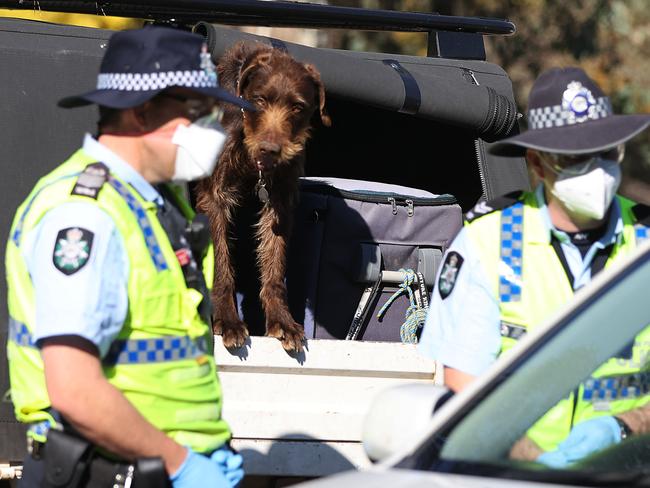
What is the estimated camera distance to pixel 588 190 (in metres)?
3.20

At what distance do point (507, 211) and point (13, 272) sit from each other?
1.27m

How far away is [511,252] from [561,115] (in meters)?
0.39

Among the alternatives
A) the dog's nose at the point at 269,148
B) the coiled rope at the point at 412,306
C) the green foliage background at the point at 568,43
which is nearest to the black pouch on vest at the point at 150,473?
the dog's nose at the point at 269,148

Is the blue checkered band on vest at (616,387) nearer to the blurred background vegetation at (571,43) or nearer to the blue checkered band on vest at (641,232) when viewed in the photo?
the blue checkered band on vest at (641,232)

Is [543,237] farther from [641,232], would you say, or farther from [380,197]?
[380,197]

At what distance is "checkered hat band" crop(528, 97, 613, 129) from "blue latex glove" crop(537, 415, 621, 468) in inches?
33.2

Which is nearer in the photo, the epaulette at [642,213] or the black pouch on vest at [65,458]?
the black pouch on vest at [65,458]

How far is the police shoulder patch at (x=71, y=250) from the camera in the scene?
273cm

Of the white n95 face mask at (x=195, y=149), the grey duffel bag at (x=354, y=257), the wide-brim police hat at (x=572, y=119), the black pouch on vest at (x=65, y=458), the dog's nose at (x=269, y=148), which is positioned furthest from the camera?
the grey duffel bag at (x=354, y=257)

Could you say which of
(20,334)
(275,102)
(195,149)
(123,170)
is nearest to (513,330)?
(195,149)

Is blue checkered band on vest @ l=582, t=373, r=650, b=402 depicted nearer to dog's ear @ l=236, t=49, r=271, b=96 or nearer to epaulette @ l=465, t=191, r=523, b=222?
epaulette @ l=465, t=191, r=523, b=222

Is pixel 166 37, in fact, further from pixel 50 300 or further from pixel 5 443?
pixel 5 443

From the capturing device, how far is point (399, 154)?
6.93 m

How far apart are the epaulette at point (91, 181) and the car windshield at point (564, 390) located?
3.07 feet
